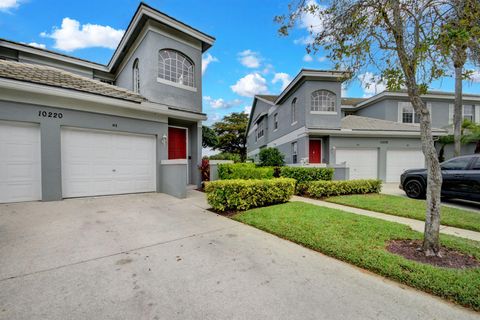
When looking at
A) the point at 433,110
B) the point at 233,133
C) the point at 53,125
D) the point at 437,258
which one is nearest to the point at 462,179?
the point at 437,258

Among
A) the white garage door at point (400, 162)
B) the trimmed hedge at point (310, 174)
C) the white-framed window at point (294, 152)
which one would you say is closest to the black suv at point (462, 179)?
the trimmed hedge at point (310, 174)

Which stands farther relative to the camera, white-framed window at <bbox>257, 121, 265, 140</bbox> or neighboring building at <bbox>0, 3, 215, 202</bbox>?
white-framed window at <bbox>257, 121, 265, 140</bbox>

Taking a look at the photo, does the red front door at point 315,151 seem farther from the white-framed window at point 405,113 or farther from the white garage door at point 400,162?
the white-framed window at point 405,113

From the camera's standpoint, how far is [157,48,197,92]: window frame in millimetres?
9654

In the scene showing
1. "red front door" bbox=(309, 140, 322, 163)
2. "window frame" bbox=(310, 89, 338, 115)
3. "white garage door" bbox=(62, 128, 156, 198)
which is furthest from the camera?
"red front door" bbox=(309, 140, 322, 163)

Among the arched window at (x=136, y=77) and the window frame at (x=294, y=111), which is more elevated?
the arched window at (x=136, y=77)

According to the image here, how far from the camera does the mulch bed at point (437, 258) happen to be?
3.13m

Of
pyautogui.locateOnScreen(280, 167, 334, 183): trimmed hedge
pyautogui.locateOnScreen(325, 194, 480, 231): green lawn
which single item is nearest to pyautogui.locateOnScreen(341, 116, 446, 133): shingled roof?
pyautogui.locateOnScreen(280, 167, 334, 183): trimmed hedge

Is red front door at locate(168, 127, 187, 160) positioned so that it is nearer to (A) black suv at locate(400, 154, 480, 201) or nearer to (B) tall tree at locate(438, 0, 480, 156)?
(B) tall tree at locate(438, 0, 480, 156)

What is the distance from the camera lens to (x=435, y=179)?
3432mm

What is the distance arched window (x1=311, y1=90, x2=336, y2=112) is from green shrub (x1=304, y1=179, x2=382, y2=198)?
579cm

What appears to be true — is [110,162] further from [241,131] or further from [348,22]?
[241,131]

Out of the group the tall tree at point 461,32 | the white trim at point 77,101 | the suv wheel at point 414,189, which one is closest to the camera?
the tall tree at point 461,32

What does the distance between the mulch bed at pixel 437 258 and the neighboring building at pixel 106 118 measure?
6.50m
